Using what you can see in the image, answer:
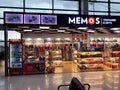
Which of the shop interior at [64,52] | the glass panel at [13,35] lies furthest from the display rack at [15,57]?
the glass panel at [13,35]

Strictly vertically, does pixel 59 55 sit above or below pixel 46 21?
below

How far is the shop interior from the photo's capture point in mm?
11578

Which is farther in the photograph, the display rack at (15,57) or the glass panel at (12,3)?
the glass panel at (12,3)

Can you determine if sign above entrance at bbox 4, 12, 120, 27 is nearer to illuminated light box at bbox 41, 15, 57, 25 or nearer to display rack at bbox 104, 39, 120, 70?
illuminated light box at bbox 41, 15, 57, 25

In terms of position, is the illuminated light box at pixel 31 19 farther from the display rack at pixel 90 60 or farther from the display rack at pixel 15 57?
the display rack at pixel 90 60

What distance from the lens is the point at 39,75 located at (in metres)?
11.1

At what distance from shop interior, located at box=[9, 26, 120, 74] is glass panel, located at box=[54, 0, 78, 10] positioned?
2206mm

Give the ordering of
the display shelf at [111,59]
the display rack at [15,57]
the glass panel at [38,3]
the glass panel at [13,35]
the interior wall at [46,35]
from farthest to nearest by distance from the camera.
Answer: the interior wall at [46,35]
the glass panel at [13,35]
the glass panel at [38,3]
the display shelf at [111,59]
the display rack at [15,57]

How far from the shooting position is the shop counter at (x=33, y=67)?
11.5m

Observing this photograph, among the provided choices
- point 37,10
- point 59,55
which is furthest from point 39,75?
point 37,10

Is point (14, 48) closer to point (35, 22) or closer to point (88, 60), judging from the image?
point (35, 22)

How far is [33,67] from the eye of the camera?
11.5 meters

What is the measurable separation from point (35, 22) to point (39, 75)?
256cm

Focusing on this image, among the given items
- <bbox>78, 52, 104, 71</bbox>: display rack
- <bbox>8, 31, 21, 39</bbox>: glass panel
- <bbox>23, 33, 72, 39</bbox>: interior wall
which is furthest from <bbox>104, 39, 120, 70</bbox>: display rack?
<bbox>8, 31, 21, 39</bbox>: glass panel
